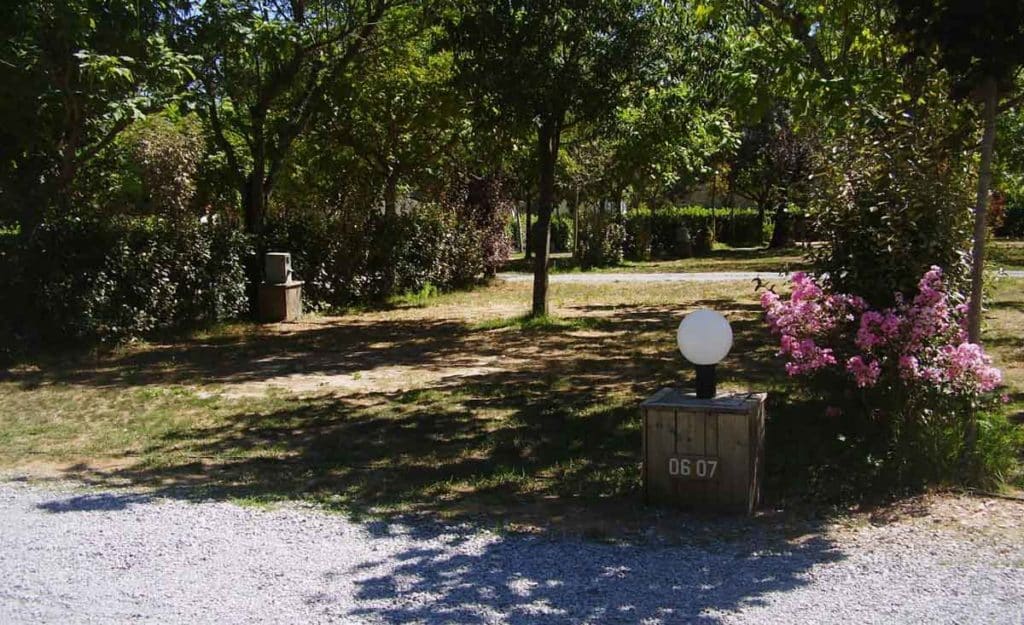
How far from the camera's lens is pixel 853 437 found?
232 inches

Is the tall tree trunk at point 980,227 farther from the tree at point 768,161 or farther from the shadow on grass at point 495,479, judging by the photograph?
the tree at point 768,161

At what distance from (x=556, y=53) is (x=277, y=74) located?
4.45 meters

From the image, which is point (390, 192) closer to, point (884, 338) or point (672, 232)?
point (884, 338)

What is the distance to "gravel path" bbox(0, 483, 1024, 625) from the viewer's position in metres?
3.63

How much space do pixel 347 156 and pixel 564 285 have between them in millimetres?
5634

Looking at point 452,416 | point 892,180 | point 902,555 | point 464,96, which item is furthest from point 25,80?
point 902,555

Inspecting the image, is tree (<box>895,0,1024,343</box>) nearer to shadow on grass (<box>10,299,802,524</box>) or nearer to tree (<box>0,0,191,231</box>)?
shadow on grass (<box>10,299,802,524</box>)

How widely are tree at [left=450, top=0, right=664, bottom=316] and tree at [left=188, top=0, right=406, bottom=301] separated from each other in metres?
2.23

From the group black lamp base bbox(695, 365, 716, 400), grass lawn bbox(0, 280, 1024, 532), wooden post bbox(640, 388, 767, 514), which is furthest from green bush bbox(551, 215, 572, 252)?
wooden post bbox(640, 388, 767, 514)

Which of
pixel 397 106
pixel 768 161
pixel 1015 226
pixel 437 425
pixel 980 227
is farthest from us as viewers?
pixel 1015 226

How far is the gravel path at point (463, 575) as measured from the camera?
3.63 meters

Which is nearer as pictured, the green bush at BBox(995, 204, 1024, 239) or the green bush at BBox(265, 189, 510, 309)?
the green bush at BBox(265, 189, 510, 309)

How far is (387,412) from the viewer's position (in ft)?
25.6

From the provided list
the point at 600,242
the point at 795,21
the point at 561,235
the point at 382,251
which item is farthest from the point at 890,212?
the point at 561,235
